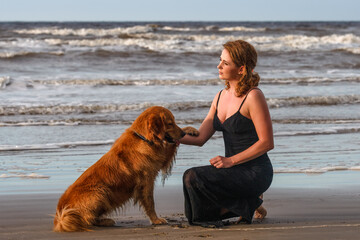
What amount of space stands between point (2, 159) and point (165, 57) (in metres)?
15.6

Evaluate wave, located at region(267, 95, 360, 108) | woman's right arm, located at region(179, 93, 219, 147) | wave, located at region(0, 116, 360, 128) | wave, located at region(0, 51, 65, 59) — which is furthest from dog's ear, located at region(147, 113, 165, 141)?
wave, located at region(0, 51, 65, 59)

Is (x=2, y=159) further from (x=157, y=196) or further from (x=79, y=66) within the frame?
(x=79, y=66)

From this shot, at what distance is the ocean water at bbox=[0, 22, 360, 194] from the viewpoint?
6.34 meters

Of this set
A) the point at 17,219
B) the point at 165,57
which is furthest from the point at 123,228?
the point at 165,57

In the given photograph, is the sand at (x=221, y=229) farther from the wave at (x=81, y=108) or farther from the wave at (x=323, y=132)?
the wave at (x=81, y=108)

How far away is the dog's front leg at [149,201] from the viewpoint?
3.95 metres

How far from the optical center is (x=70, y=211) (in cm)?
376

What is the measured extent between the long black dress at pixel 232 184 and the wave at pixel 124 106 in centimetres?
676

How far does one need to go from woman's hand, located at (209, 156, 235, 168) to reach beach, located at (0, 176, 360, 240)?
1.54 ft

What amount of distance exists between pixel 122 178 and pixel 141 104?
717 cm

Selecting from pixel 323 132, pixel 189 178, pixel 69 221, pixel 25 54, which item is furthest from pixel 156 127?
pixel 25 54

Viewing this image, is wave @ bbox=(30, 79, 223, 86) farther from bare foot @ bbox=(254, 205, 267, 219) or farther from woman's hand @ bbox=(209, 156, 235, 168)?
woman's hand @ bbox=(209, 156, 235, 168)

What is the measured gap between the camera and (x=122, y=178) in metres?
3.86

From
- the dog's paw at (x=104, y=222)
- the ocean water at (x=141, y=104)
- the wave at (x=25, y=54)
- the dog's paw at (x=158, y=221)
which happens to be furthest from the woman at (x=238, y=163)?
the wave at (x=25, y=54)
